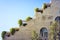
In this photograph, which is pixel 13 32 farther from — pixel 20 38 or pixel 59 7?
pixel 59 7

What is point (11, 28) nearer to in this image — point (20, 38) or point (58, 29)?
point (20, 38)

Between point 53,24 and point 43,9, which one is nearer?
point 53,24

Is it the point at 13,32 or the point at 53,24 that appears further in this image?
the point at 13,32

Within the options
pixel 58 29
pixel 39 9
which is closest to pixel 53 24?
pixel 58 29

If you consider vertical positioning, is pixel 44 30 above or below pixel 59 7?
below

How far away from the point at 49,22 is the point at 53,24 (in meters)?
2.08

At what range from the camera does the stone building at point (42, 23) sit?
46.8 meters

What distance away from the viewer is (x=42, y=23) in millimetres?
47000

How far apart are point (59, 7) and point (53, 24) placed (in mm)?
3424

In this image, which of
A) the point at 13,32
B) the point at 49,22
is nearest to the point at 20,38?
the point at 13,32

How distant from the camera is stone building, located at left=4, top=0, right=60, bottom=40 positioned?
153ft

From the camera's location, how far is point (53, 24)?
1757 inches

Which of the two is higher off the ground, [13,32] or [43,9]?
[43,9]

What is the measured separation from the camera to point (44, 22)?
46875 mm
